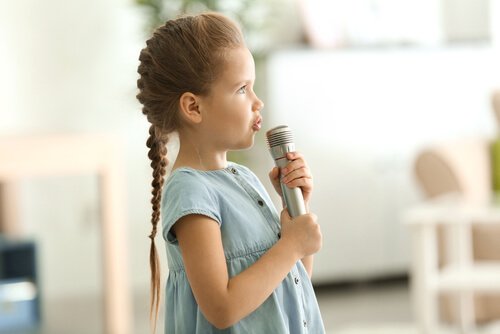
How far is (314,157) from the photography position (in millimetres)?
5246

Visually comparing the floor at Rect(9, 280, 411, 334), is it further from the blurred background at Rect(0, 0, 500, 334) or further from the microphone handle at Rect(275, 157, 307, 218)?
the microphone handle at Rect(275, 157, 307, 218)

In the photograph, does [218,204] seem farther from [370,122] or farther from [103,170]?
[370,122]

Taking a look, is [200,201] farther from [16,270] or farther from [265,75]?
[265,75]

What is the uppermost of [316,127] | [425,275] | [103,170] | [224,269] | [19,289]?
[316,127]

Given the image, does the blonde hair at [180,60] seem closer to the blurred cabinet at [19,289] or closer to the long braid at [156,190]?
the long braid at [156,190]

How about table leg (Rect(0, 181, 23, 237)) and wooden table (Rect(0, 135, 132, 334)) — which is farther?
table leg (Rect(0, 181, 23, 237))

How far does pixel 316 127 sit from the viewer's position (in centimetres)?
523

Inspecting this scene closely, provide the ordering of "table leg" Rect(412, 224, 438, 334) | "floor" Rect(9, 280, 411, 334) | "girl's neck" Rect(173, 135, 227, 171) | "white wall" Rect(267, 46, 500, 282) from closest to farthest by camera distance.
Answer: "girl's neck" Rect(173, 135, 227, 171), "table leg" Rect(412, 224, 438, 334), "floor" Rect(9, 280, 411, 334), "white wall" Rect(267, 46, 500, 282)

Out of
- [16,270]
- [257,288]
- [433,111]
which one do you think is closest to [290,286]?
[257,288]

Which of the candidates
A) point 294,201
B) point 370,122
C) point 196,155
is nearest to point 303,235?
point 294,201

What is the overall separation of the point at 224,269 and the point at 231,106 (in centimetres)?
21

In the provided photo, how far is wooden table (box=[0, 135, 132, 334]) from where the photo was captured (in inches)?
159

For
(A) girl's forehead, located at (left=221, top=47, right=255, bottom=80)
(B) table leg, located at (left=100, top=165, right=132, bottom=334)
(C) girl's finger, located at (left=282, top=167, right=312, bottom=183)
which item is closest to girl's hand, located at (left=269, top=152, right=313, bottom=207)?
(C) girl's finger, located at (left=282, top=167, right=312, bottom=183)

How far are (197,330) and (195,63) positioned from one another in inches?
13.0
